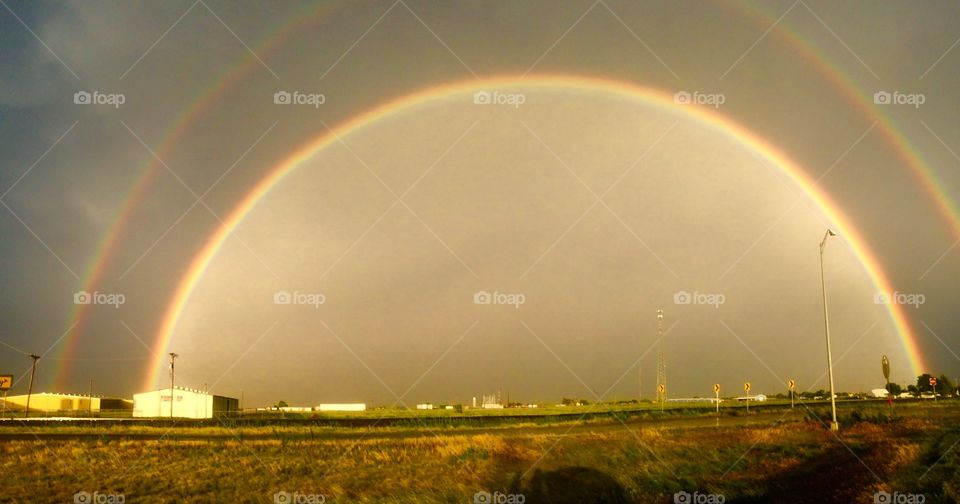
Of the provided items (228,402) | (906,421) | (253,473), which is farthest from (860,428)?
(228,402)

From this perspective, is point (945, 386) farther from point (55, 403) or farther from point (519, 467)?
point (55, 403)

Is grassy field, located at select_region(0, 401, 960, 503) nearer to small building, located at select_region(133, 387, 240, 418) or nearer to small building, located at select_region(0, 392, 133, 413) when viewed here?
small building, located at select_region(133, 387, 240, 418)

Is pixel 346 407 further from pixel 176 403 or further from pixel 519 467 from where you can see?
pixel 519 467

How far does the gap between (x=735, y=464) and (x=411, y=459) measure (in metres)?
13.0

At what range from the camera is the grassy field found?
809 inches

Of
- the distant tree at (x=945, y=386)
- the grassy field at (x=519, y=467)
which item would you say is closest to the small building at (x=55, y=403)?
the grassy field at (x=519, y=467)

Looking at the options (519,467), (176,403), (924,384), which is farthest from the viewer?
(924,384)

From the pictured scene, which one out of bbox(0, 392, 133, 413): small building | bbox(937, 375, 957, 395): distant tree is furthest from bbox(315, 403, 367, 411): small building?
bbox(937, 375, 957, 395): distant tree

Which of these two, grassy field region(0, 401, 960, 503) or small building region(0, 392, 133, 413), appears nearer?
grassy field region(0, 401, 960, 503)

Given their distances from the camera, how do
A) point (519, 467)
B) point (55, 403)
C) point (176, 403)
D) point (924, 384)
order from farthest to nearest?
point (924, 384) → point (55, 403) → point (176, 403) → point (519, 467)

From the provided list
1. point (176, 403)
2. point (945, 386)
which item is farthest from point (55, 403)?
point (945, 386)

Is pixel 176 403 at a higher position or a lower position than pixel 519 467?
higher

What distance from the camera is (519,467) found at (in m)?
27.9

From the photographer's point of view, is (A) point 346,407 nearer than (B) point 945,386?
No
